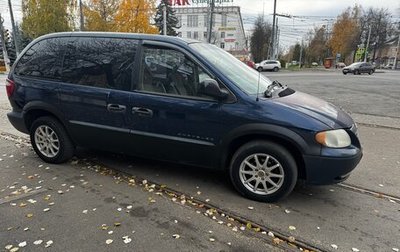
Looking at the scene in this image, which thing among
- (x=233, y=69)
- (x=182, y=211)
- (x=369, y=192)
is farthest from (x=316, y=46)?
(x=182, y=211)

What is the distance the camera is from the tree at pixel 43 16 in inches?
1278

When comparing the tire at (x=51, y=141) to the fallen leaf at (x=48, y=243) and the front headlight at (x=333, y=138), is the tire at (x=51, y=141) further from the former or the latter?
the front headlight at (x=333, y=138)

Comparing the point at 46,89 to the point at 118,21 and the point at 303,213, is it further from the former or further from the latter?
the point at 118,21

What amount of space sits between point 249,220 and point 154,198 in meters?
1.15

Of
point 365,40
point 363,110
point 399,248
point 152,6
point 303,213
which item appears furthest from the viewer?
point 365,40

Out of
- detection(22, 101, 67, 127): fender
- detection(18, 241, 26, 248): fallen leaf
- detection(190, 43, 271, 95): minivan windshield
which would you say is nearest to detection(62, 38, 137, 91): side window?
detection(22, 101, 67, 127): fender

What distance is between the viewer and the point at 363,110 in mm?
10359

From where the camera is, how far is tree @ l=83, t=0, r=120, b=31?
115ft

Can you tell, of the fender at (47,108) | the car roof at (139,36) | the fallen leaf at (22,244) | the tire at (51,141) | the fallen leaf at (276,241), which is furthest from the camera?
the tire at (51,141)

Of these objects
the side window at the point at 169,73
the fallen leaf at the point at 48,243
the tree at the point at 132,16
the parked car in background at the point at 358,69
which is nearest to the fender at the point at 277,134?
the side window at the point at 169,73

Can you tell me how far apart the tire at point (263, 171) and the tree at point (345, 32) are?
223 feet

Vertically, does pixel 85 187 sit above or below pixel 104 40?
below

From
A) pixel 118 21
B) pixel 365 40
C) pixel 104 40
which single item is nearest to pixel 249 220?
pixel 104 40

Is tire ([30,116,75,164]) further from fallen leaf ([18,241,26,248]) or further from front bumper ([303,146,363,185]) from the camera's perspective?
front bumper ([303,146,363,185])
